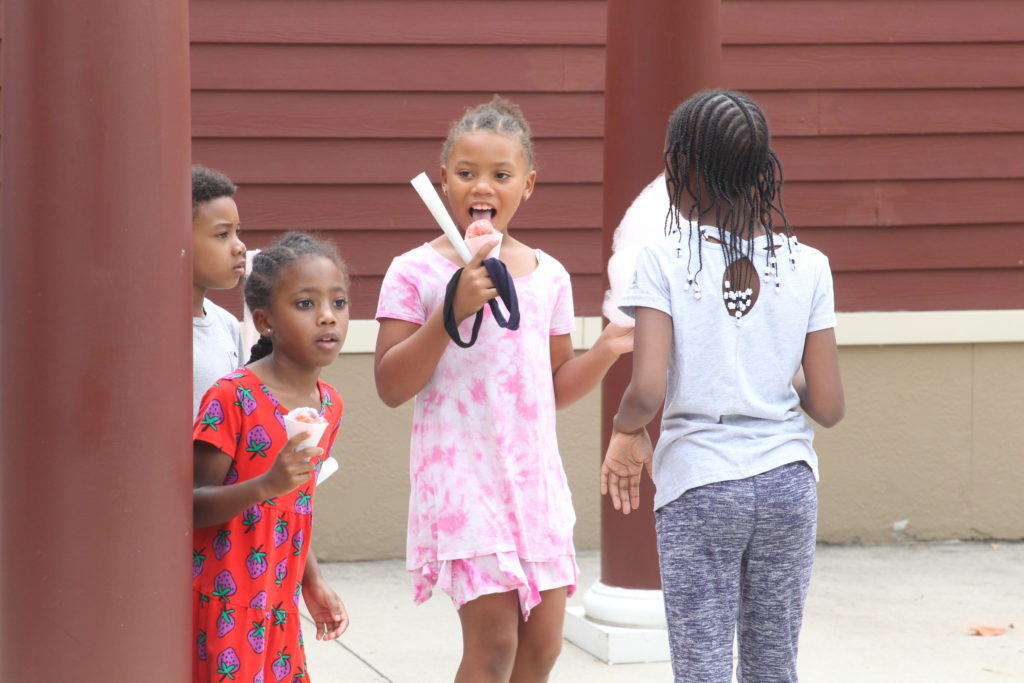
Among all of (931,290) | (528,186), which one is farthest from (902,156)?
(528,186)

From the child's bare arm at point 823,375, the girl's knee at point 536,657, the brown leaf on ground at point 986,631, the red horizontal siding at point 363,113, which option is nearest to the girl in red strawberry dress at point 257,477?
the girl's knee at point 536,657

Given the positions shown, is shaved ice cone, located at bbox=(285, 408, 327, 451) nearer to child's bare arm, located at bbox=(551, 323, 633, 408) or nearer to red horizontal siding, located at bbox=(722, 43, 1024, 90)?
child's bare arm, located at bbox=(551, 323, 633, 408)

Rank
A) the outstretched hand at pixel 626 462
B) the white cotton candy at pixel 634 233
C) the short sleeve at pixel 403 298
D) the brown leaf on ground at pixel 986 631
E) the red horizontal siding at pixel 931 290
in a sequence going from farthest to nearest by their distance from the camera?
1. the red horizontal siding at pixel 931 290
2. the brown leaf on ground at pixel 986 631
3. the white cotton candy at pixel 634 233
4. the short sleeve at pixel 403 298
5. the outstretched hand at pixel 626 462

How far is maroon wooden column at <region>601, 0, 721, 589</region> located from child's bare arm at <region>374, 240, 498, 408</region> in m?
1.64

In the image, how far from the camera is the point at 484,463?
2.78 metres

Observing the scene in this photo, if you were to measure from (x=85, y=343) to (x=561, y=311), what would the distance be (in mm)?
1120

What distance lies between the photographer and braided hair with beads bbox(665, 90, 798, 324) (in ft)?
8.39

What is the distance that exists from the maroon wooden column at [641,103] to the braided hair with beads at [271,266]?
70.6 inches

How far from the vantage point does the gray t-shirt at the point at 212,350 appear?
3.03 meters

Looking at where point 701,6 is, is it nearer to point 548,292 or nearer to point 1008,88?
point 548,292

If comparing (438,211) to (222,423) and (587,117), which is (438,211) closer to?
(222,423)

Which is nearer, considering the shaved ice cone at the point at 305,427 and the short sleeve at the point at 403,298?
the shaved ice cone at the point at 305,427

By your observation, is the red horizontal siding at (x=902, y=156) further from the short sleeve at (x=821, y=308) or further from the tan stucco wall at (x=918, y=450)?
the short sleeve at (x=821, y=308)

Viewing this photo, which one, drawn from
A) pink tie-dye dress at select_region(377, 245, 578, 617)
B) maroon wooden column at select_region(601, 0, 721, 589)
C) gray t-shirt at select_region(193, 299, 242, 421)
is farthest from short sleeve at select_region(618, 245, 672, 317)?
maroon wooden column at select_region(601, 0, 721, 589)
